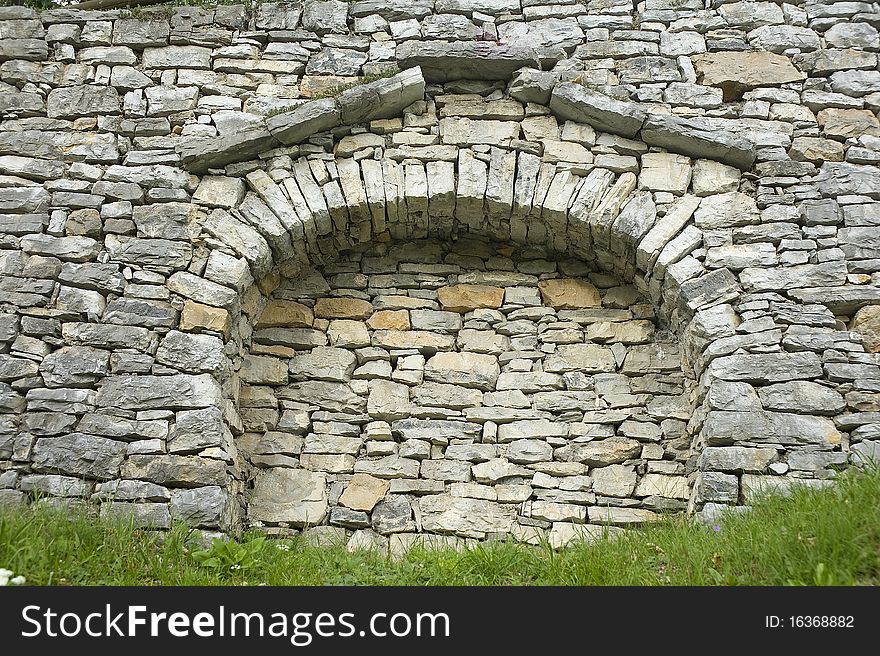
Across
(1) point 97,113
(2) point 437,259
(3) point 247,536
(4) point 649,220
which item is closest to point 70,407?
(3) point 247,536

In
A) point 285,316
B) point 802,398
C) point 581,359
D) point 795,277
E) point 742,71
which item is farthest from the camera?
point 742,71

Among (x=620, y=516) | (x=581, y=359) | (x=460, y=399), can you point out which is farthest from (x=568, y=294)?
(x=620, y=516)

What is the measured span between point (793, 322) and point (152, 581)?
3.72 metres

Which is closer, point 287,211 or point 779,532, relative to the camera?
point 779,532

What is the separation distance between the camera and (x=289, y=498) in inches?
206

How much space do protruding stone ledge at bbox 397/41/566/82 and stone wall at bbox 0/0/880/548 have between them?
2cm

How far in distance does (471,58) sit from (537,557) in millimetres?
3222

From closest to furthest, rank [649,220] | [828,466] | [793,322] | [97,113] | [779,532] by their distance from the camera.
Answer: [779,532] < [828,466] < [793,322] < [649,220] < [97,113]

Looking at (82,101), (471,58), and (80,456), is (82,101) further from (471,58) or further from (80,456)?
(471,58)

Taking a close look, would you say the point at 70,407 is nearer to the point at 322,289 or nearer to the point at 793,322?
the point at 322,289

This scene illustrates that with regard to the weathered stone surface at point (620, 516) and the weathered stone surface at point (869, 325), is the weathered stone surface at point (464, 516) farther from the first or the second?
the weathered stone surface at point (869, 325)

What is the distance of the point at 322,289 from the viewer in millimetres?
5883

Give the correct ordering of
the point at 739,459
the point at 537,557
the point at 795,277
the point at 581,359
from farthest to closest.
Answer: the point at 581,359
the point at 795,277
the point at 739,459
the point at 537,557

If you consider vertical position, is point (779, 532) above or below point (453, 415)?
below
